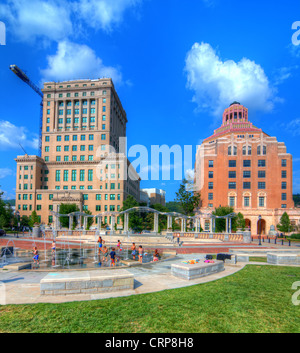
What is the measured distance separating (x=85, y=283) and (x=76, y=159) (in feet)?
225

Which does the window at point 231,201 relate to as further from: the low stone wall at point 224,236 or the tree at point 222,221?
the low stone wall at point 224,236

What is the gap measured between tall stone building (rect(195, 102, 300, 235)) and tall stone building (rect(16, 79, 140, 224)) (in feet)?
86.7

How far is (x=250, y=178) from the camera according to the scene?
62.7 meters

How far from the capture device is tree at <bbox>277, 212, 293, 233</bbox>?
5309 centimetres

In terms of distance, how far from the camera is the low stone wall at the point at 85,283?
933 centimetres

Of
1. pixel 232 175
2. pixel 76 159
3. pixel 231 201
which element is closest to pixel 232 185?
pixel 232 175

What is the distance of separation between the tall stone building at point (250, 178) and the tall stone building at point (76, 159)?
26.4 m

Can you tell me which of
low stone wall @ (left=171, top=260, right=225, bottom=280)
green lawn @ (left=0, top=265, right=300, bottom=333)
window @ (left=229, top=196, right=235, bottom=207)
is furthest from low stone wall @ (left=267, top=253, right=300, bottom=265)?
window @ (left=229, top=196, right=235, bottom=207)

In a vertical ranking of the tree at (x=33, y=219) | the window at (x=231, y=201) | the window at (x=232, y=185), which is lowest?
the tree at (x=33, y=219)

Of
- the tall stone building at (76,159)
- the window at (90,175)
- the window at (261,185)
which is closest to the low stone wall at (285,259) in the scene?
the window at (261,185)

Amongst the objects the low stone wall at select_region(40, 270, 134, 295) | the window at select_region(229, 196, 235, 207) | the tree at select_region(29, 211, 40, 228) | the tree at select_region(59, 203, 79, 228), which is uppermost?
the window at select_region(229, 196, 235, 207)

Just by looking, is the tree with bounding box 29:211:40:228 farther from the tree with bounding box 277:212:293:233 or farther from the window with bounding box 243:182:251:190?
the tree with bounding box 277:212:293:233

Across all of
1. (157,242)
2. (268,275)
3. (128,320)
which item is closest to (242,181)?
(157,242)

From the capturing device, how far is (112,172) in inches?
2788
